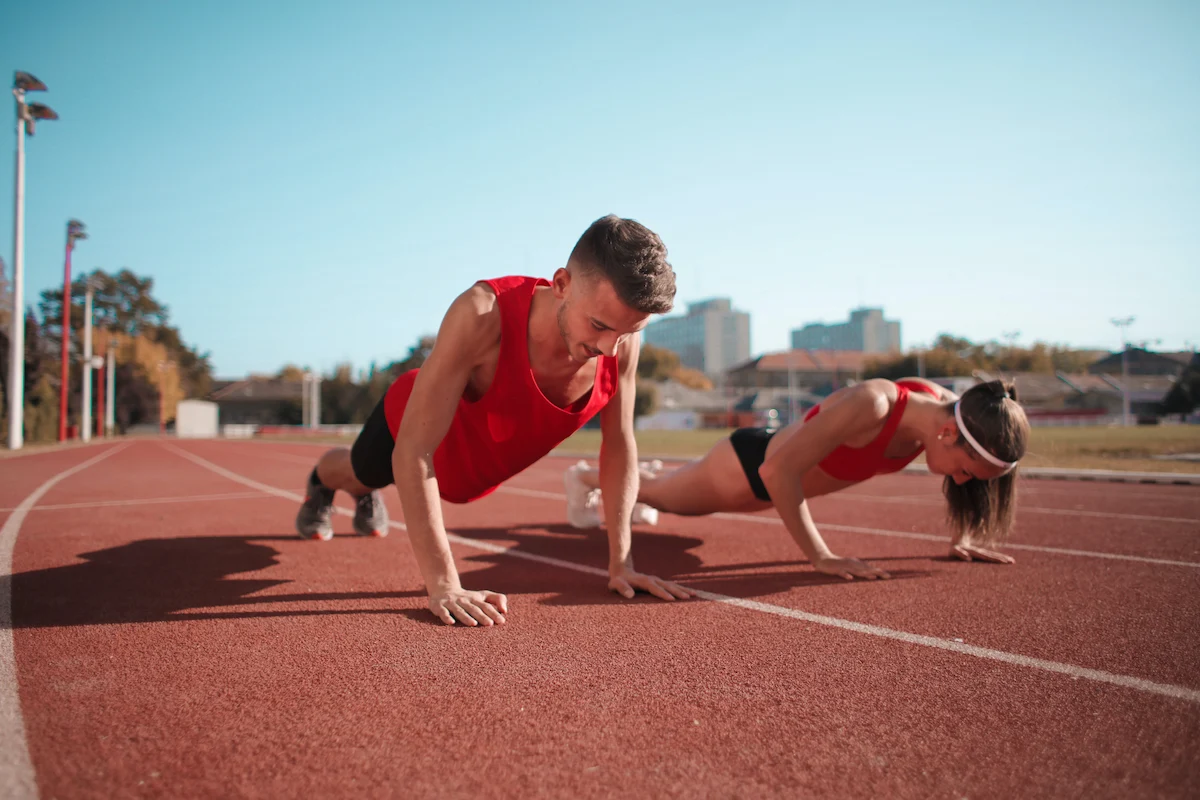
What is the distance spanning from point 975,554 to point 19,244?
26518 mm

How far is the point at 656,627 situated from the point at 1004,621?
1419 millimetres

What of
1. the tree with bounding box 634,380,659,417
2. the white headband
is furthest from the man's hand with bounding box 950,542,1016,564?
the tree with bounding box 634,380,659,417

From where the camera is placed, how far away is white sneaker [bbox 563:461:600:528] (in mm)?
5863

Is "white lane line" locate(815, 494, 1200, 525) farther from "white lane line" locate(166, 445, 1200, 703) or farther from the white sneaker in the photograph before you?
"white lane line" locate(166, 445, 1200, 703)

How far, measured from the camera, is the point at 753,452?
4.63 m

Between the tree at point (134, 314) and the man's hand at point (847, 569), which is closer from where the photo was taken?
the man's hand at point (847, 569)

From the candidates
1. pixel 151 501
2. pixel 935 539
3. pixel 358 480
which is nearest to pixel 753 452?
pixel 935 539

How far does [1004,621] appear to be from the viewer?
9.59ft

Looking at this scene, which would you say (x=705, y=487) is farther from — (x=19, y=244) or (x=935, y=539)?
(x=19, y=244)

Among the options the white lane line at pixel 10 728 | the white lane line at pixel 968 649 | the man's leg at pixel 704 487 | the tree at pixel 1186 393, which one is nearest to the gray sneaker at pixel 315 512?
the white lane line at pixel 10 728

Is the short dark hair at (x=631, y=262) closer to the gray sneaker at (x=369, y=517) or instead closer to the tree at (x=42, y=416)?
the gray sneaker at (x=369, y=517)

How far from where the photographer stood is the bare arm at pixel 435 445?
281 centimetres

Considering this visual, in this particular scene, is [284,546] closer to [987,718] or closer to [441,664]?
[441,664]

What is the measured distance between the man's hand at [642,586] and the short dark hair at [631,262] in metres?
1.41
